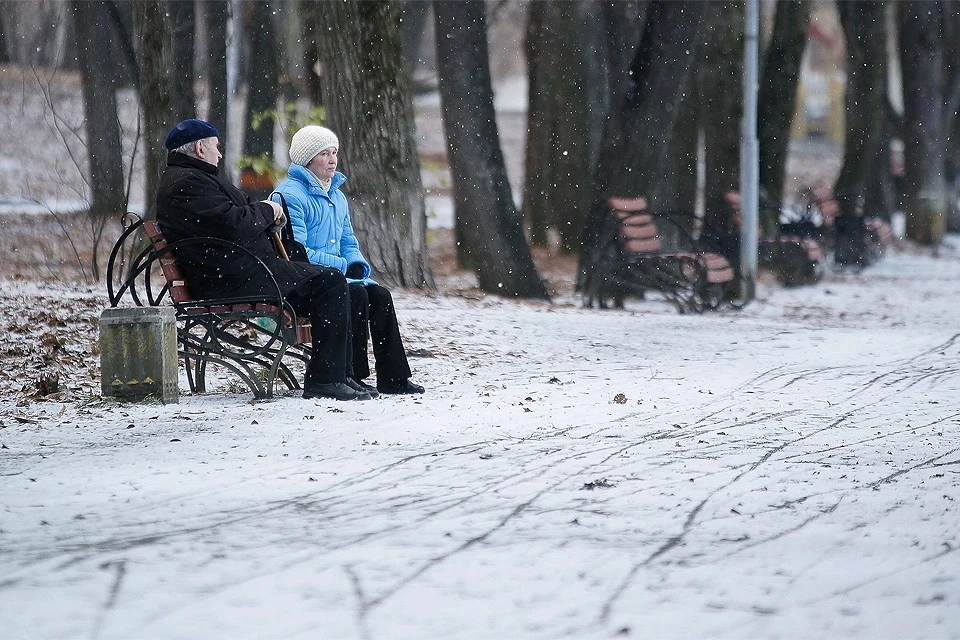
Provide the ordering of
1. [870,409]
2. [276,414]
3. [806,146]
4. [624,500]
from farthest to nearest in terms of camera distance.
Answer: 1. [806,146]
2. [870,409]
3. [276,414]
4. [624,500]

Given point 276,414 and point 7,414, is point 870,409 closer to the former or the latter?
point 276,414

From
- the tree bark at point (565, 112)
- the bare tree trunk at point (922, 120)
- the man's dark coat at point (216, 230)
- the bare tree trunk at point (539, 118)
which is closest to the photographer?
the man's dark coat at point (216, 230)

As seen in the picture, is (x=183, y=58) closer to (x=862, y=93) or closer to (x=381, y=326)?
(x=381, y=326)

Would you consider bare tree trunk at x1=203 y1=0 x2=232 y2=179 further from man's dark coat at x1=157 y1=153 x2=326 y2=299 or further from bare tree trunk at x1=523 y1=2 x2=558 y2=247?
man's dark coat at x1=157 y1=153 x2=326 y2=299

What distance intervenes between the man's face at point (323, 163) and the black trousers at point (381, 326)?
2.08 ft

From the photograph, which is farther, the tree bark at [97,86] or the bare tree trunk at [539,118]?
the bare tree trunk at [539,118]

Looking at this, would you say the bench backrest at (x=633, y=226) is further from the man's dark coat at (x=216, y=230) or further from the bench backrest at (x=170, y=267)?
the bench backrest at (x=170, y=267)

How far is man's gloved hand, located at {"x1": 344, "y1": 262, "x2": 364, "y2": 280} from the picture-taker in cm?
768

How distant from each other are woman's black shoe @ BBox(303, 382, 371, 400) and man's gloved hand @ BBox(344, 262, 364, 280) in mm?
730

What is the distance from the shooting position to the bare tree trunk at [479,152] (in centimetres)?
1370

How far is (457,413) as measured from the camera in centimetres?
689

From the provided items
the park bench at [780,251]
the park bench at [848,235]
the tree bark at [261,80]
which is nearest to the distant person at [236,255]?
the park bench at [780,251]

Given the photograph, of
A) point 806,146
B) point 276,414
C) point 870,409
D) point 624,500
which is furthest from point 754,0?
point 806,146

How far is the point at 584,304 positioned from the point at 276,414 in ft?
24.3
